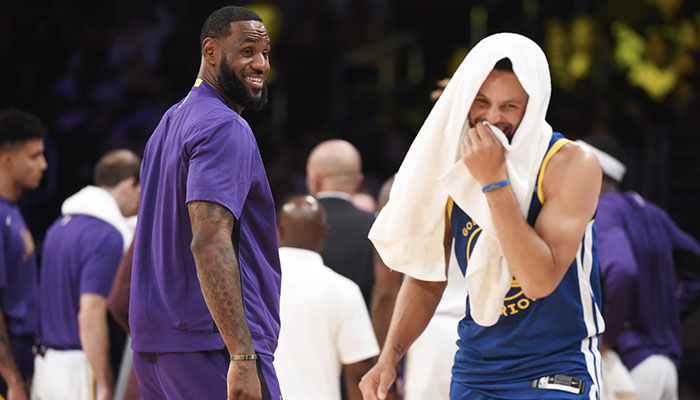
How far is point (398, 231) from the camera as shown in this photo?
2.93 m

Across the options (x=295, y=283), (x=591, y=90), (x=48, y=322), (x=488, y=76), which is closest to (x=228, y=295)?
(x=488, y=76)

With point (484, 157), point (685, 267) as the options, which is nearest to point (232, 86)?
point (484, 157)

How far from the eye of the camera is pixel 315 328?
4121 mm

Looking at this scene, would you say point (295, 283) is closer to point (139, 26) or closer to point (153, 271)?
point (153, 271)

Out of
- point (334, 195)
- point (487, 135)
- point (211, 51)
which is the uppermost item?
point (211, 51)

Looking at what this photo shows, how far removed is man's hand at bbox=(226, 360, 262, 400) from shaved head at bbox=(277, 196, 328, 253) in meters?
1.85

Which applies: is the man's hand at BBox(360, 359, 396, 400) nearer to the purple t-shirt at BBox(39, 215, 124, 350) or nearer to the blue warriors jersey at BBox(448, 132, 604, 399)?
the blue warriors jersey at BBox(448, 132, 604, 399)

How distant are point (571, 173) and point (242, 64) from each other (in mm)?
991

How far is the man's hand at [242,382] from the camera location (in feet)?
7.91

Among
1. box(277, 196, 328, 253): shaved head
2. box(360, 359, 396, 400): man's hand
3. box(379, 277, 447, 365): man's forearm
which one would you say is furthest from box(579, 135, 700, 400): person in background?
box(360, 359, 396, 400): man's hand

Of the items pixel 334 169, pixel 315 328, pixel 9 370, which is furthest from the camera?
pixel 334 169

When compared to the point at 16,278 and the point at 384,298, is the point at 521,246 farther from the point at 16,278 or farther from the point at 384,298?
the point at 16,278

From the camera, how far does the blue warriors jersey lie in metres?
2.61

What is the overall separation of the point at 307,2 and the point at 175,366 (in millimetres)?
9009
